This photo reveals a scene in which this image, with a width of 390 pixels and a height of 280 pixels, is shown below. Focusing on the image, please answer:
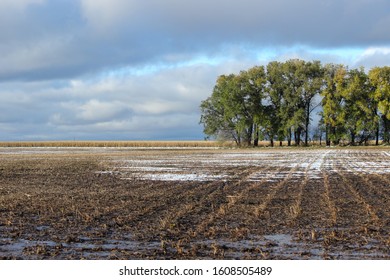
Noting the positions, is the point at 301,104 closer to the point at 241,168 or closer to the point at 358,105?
the point at 358,105

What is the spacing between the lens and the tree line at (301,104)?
7912cm

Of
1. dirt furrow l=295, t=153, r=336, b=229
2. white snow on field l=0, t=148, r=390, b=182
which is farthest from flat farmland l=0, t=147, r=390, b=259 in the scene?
white snow on field l=0, t=148, r=390, b=182

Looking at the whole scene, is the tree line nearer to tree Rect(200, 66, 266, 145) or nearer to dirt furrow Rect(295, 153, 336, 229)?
tree Rect(200, 66, 266, 145)

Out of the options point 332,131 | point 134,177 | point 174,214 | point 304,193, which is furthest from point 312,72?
point 174,214

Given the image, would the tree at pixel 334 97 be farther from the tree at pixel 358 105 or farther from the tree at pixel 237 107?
the tree at pixel 237 107

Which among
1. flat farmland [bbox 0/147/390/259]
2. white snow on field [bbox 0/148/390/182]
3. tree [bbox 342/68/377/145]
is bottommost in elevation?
flat farmland [bbox 0/147/390/259]

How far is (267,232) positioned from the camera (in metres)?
11.4

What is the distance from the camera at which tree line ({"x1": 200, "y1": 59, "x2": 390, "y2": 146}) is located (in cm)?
7912

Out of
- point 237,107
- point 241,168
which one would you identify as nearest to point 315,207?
Result: point 241,168

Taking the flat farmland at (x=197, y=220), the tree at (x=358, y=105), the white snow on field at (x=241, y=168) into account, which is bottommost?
the flat farmland at (x=197, y=220)

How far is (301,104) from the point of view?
82.1 m

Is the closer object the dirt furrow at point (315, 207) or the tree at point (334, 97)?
the dirt furrow at point (315, 207)

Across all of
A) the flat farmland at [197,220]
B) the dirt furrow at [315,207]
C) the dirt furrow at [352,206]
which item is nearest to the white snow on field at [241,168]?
the flat farmland at [197,220]

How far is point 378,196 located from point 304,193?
8.30 ft
